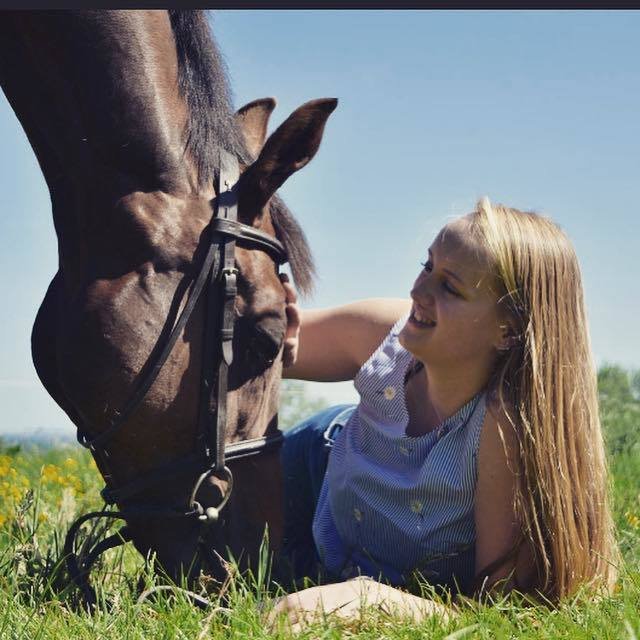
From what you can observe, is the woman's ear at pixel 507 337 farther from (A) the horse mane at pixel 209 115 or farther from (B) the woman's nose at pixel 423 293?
(A) the horse mane at pixel 209 115

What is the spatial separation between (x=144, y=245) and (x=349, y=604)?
48.1 inches

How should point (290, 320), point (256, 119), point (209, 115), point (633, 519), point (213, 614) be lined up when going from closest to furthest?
1. point (213, 614)
2. point (209, 115)
3. point (290, 320)
4. point (256, 119)
5. point (633, 519)

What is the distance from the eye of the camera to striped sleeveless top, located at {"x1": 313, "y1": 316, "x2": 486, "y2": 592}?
3.02 metres

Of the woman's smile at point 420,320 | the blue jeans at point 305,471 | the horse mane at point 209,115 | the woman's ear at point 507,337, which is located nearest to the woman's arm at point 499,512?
the woman's ear at point 507,337

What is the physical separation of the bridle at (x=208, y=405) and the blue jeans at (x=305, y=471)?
902 mm

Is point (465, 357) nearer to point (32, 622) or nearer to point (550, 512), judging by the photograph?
point (550, 512)

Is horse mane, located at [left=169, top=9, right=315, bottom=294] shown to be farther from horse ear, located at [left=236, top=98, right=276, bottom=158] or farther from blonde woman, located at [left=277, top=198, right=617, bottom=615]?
horse ear, located at [left=236, top=98, right=276, bottom=158]

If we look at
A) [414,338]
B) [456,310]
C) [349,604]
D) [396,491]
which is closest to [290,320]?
[414,338]

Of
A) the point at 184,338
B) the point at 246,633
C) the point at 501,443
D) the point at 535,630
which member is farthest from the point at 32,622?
the point at 501,443

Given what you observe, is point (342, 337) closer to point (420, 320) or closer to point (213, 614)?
point (420, 320)

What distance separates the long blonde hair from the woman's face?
0.06 m

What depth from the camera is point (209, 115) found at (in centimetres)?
305

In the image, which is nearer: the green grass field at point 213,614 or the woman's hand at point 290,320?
the green grass field at point 213,614

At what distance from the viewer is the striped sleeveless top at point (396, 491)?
302cm
